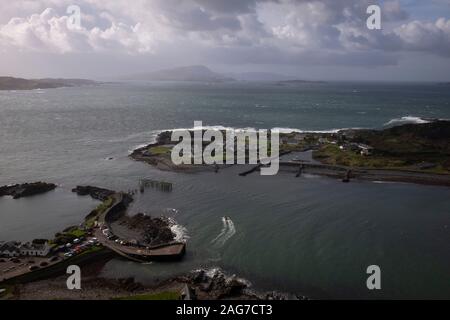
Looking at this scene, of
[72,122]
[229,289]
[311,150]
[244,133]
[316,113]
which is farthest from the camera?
[316,113]

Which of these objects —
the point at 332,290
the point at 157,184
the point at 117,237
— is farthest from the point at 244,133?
the point at 332,290

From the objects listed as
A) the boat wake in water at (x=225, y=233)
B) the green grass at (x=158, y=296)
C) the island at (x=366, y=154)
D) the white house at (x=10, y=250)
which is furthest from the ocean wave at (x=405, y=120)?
the white house at (x=10, y=250)

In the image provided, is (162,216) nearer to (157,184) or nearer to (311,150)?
(157,184)

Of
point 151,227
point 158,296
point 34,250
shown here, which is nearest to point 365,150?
point 151,227

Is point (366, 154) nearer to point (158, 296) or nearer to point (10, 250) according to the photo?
point (158, 296)

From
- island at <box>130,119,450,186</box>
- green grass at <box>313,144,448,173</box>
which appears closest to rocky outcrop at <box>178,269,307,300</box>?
island at <box>130,119,450,186</box>

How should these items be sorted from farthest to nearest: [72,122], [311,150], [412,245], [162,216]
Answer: [72,122], [311,150], [162,216], [412,245]
